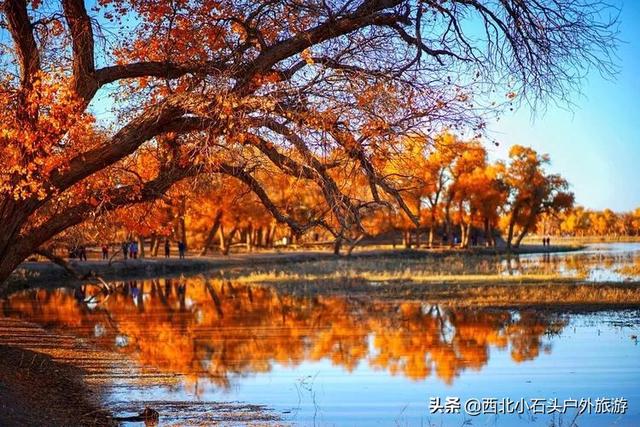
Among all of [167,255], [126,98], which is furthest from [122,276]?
[126,98]

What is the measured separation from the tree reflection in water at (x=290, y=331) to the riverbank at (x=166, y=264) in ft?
16.2

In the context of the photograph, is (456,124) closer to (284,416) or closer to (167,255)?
(284,416)

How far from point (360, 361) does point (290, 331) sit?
18.5ft

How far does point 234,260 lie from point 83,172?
173 ft

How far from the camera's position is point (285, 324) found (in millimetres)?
25656

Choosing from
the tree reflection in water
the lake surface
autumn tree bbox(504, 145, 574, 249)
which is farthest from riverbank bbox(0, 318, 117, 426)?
autumn tree bbox(504, 145, 574, 249)

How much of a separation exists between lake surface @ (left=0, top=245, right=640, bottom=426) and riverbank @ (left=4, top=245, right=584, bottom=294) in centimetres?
1026

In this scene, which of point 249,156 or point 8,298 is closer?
point 249,156

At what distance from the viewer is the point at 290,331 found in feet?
78.5

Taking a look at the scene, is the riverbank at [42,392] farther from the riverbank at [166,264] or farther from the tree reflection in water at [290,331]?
the riverbank at [166,264]

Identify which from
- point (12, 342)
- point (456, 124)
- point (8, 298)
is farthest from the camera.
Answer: point (8, 298)

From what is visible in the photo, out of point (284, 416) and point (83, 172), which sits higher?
point (83, 172)

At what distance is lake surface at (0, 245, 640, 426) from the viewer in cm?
1393

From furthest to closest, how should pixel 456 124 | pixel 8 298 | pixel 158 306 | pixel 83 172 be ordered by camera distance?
1. pixel 8 298
2. pixel 158 306
3. pixel 83 172
4. pixel 456 124
